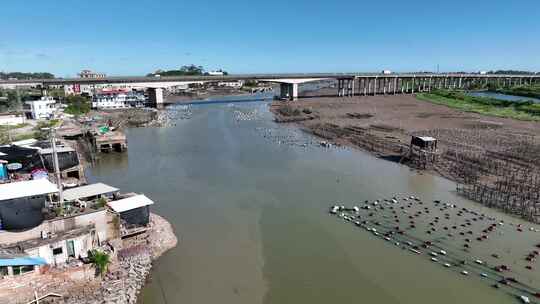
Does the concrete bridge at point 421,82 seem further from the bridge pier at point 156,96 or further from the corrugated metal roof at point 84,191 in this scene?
the corrugated metal roof at point 84,191

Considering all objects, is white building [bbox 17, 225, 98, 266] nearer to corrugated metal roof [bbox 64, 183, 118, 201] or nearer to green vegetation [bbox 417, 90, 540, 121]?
corrugated metal roof [bbox 64, 183, 118, 201]

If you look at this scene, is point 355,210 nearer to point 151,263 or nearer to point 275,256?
point 275,256

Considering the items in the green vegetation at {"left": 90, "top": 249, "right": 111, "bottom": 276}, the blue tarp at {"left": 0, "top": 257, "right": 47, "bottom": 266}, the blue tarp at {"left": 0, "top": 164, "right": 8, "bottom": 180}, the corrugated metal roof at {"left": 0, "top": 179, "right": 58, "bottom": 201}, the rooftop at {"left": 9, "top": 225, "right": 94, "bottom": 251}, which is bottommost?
the green vegetation at {"left": 90, "top": 249, "right": 111, "bottom": 276}

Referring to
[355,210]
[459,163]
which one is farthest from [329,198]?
[459,163]

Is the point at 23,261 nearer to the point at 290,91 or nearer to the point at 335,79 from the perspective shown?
the point at 290,91

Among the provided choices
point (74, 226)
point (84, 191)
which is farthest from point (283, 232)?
point (84, 191)

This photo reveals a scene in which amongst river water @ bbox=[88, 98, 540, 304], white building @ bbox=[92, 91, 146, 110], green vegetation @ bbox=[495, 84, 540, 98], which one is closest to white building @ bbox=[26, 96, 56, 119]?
white building @ bbox=[92, 91, 146, 110]

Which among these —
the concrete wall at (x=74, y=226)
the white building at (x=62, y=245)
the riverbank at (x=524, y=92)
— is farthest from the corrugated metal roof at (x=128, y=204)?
the riverbank at (x=524, y=92)
